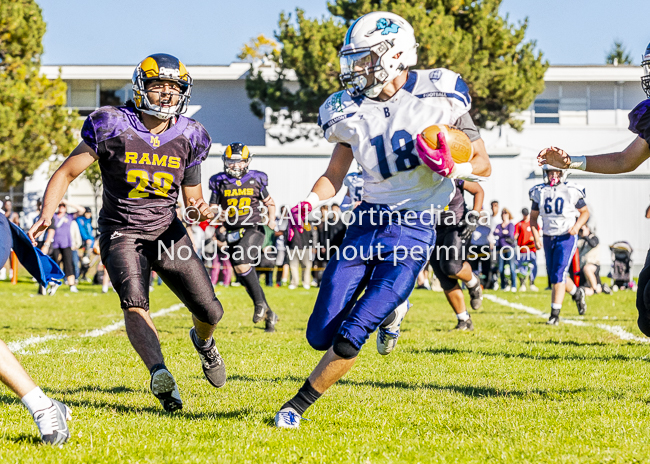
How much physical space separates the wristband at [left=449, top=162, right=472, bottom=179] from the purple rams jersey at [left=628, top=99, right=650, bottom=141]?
41.1 inches

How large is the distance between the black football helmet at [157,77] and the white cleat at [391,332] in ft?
6.67

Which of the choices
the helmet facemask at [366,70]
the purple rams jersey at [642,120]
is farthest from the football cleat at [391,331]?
the purple rams jersey at [642,120]

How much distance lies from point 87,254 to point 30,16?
7.30m

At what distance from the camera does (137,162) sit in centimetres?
450

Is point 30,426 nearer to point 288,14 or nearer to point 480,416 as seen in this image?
point 480,416

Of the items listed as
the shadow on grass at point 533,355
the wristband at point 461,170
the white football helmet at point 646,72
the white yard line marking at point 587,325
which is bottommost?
the white yard line marking at point 587,325

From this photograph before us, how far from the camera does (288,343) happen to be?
7.44 m

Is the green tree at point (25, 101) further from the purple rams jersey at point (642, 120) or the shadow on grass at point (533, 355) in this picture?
the purple rams jersey at point (642, 120)

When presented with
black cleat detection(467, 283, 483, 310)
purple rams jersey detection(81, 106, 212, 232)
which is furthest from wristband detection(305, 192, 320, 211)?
black cleat detection(467, 283, 483, 310)

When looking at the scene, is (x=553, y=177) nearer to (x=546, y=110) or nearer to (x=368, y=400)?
(x=368, y=400)

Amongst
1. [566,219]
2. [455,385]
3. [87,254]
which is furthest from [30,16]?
[455,385]

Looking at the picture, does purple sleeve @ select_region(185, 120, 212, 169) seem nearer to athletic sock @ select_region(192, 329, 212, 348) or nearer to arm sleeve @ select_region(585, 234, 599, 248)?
athletic sock @ select_region(192, 329, 212, 348)

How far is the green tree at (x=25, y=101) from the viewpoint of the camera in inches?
813

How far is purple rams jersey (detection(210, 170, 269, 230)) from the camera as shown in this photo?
8.78 m
